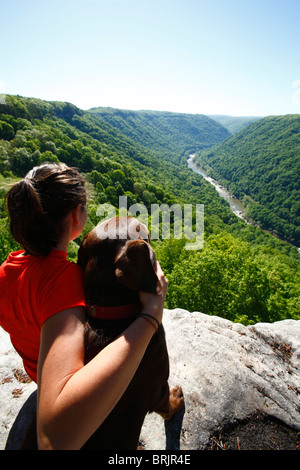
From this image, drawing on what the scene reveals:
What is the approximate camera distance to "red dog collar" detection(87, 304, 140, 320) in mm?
1487

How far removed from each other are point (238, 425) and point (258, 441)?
257 millimetres

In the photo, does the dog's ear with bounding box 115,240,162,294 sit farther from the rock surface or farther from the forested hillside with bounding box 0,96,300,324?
the rock surface

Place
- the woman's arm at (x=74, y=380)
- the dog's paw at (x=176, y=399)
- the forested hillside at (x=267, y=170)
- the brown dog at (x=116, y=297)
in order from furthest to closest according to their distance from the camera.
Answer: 1. the forested hillside at (x=267, y=170)
2. the dog's paw at (x=176, y=399)
3. the brown dog at (x=116, y=297)
4. the woman's arm at (x=74, y=380)

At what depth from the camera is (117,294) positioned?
1.54 m

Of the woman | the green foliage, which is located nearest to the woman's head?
the woman

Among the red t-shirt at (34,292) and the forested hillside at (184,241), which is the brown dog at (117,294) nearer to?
the red t-shirt at (34,292)

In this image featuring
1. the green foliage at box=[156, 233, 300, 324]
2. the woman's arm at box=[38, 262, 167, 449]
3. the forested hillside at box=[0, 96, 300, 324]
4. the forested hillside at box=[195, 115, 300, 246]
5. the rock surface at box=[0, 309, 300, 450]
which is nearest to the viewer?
the woman's arm at box=[38, 262, 167, 449]

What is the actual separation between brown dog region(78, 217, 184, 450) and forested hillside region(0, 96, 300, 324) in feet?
1.82

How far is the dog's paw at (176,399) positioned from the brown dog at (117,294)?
4.69ft

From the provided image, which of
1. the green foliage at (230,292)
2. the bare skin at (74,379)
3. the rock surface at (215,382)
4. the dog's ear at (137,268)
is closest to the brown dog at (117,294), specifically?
the dog's ear at (137,268)

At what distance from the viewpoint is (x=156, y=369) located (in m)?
1.90

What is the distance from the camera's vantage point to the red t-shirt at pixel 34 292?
1256 mm

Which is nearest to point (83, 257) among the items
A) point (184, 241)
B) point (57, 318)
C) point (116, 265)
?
point (116, 265)

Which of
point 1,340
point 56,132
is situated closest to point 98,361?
point 1,340
